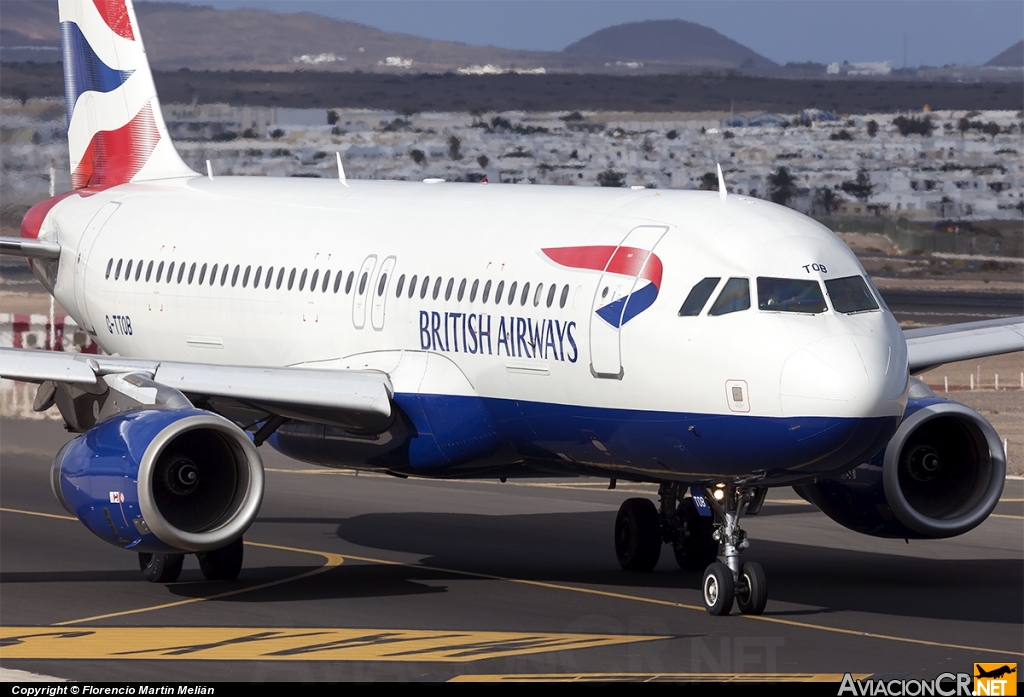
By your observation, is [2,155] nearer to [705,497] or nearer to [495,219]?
[495,219]

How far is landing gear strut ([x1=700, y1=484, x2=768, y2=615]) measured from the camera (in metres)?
20.1

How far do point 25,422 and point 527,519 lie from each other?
57.8 ft

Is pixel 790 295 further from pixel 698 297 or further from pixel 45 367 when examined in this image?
pixel 45 367

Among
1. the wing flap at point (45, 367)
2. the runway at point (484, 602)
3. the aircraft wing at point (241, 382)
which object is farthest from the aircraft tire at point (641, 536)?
the wing flap at point (45, 367)

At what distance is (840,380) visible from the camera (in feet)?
60.7

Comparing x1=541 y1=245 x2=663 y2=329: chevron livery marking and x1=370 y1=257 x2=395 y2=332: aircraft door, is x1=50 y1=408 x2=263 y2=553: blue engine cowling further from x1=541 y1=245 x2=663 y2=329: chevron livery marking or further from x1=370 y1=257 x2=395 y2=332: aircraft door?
x1=541 y1=245 x2=663 y2=329: chevron livery marking

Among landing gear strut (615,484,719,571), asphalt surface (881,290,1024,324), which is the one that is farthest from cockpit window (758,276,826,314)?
asphalt surface (881,290,1024,324)

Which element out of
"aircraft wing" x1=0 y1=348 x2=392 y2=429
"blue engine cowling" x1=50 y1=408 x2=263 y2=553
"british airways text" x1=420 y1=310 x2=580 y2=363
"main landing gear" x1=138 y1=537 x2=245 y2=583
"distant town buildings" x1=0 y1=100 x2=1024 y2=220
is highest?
"british airways text" x1=420 y1=310 x2=580 y2=363

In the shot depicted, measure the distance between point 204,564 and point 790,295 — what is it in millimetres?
8839

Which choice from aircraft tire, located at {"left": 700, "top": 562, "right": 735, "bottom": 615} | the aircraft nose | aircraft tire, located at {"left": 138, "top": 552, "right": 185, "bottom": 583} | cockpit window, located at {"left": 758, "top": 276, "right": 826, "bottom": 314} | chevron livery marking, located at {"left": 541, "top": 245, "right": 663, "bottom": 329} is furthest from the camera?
aircraft tire, located at {"left": 138, "top": 552, "right": 185, "bottom": 583}

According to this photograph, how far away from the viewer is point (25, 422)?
4303 centimetres

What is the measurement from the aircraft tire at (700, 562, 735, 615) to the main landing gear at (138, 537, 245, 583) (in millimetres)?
6380

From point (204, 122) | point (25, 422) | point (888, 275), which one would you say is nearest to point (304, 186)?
point (25, 422)

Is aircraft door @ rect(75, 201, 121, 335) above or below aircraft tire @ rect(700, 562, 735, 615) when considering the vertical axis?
above
